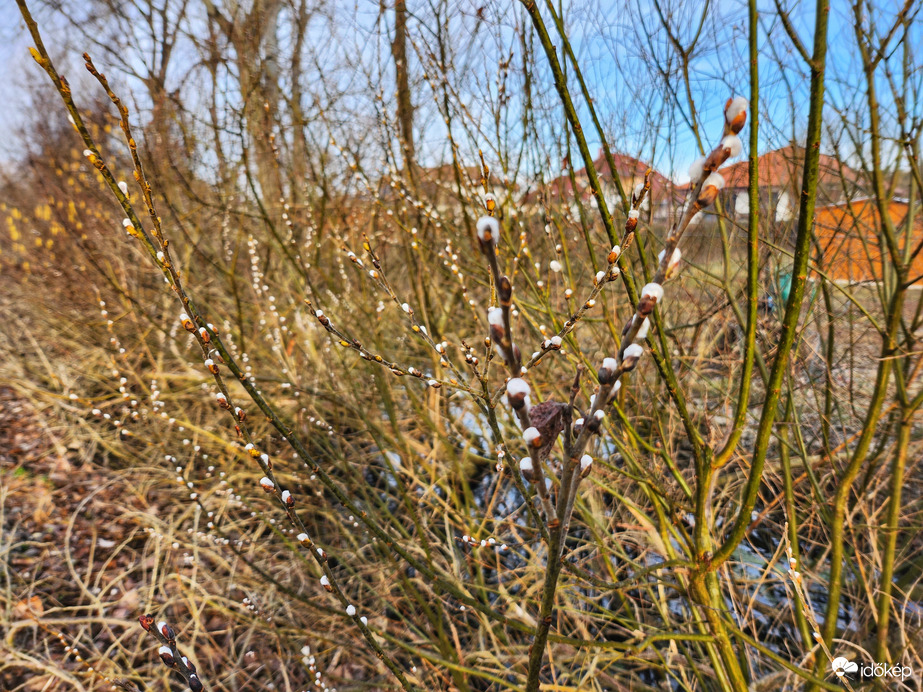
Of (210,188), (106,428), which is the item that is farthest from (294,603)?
(210,188)

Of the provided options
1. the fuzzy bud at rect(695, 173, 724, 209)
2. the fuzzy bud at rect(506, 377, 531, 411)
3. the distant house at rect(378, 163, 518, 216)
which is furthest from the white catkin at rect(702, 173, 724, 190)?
the distant house at rect(378, 163, 518, 216)

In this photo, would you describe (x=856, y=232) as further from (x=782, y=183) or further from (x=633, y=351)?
(x=633, y=351)

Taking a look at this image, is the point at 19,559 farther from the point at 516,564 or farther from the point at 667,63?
the point at 667,63

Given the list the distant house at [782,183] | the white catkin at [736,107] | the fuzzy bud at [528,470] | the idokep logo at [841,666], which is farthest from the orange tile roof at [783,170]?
the fuzzy bud at [528,470]

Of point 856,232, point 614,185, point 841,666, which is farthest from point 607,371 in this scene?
point 856,232

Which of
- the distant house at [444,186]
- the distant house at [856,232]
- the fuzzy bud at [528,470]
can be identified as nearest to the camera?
the fuzzy bud at [528,470]

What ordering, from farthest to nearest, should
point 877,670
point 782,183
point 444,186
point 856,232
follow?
point 444,186, point 856,232, point 782,183, point 877,670

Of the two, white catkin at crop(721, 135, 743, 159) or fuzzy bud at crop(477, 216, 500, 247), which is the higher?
white catkin at crop(721, 135, 743, 159)

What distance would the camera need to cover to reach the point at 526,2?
3.17 ft

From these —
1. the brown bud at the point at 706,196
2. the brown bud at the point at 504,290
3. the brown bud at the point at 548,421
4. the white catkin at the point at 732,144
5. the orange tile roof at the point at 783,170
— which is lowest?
the brown bud at the point at 548,421

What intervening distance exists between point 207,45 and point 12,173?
36.9 ft

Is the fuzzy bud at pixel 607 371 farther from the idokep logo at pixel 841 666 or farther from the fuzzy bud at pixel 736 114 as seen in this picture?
the idokep logo at pixel 841 666

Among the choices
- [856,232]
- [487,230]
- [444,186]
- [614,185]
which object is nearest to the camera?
[487,230]

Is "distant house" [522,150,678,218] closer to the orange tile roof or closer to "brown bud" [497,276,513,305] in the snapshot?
the orange tile roof
